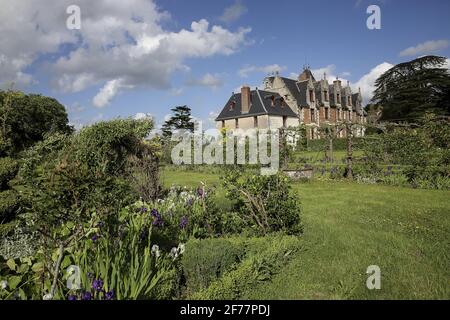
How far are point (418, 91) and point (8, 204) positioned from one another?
190 ft

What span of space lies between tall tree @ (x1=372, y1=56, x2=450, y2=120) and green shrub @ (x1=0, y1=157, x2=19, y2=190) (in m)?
51.4

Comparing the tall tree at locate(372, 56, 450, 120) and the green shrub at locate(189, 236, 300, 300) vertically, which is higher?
the tall tree at locate(372, 56, 450, 120)

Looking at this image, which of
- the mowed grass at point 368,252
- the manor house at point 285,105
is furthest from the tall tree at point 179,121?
the mowed grass at point 368,252

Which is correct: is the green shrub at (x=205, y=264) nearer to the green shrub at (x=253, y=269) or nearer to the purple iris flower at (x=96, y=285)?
the green shrub at (x=253, y=269)

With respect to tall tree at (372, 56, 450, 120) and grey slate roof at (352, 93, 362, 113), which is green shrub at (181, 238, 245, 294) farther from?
grey slate roof at (352, 93, 362, 113)

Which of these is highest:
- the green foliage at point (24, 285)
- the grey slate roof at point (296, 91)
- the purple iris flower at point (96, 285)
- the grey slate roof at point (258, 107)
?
the grey slate roof at point (296, 91)

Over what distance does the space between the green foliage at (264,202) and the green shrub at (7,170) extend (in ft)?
11.4

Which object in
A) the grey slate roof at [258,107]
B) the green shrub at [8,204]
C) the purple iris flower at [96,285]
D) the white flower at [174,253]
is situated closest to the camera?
the purple iris flower at [96,285]

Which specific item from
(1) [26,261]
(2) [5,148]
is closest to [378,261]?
(1) [26,261]

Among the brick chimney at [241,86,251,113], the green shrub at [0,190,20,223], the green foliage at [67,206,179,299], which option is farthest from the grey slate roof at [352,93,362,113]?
the green shrub at [0,190,20,223]

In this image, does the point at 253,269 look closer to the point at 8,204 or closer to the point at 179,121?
the point at 8,204

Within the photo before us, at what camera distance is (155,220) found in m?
5.07

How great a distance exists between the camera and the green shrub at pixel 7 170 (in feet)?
16.2

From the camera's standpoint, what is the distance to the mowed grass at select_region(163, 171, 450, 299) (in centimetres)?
399
